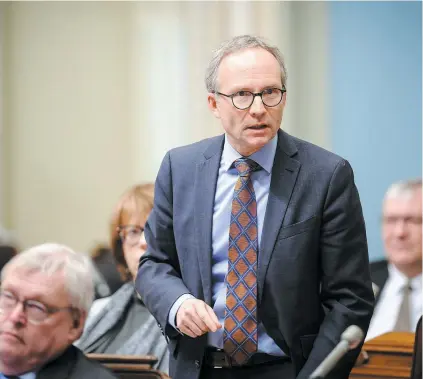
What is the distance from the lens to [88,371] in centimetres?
259

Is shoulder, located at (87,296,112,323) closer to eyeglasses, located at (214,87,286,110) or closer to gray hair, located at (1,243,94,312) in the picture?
gray hair, located at (1,243,94,312)

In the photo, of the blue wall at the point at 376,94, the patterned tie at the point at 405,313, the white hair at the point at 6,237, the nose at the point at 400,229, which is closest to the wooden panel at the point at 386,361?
the patterned tie at the point at 405,313

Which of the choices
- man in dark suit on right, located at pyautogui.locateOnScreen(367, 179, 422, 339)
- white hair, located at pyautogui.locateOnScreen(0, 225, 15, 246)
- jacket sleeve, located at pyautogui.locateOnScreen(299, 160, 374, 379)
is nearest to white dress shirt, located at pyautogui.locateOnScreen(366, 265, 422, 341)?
man in dark suit on right, located at pyautogui.locateOnScreen(367, 179, 422, 339)

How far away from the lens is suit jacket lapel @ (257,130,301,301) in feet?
7.87

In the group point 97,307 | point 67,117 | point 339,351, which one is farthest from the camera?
point 67,117

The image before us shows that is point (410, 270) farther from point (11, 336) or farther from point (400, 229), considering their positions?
point (11, 336)

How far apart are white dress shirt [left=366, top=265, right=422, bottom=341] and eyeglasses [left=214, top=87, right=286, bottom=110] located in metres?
1.98

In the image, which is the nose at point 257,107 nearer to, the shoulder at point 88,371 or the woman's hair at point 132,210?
the shoulder at point 88,371

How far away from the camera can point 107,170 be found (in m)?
7.73

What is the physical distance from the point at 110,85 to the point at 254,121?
5481 mm

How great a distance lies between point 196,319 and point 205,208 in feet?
1.06

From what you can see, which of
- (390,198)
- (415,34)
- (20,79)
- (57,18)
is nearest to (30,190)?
(20,79)

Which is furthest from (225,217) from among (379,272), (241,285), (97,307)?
(379,272)

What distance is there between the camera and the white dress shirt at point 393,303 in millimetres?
4195
